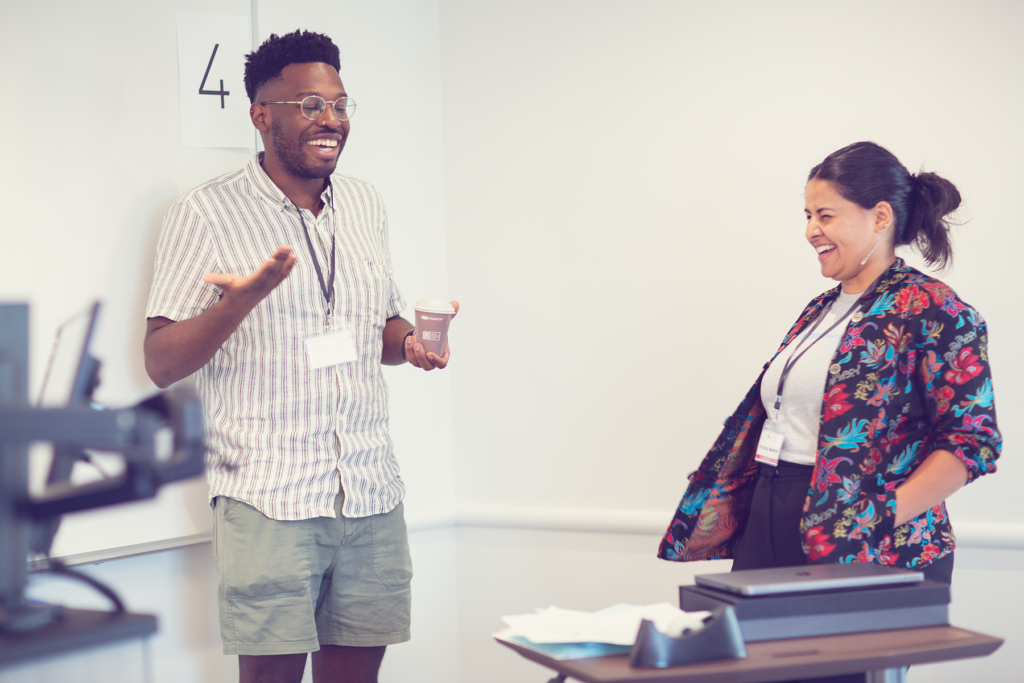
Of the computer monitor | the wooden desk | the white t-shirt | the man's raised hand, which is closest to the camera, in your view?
the computer monitor

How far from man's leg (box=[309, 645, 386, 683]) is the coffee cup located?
724 mm

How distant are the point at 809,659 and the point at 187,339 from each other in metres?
1.27

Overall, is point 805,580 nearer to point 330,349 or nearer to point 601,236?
point 330,349

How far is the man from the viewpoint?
182 centimetres

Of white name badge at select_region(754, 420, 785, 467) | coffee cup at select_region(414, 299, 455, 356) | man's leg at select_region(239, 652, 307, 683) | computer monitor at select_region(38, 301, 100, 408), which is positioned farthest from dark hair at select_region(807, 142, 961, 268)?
computer monitor at select_region(38, 301, 100, 408)

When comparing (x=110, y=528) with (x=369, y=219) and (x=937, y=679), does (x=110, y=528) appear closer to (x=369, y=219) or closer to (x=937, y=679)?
(x=369, y=219)

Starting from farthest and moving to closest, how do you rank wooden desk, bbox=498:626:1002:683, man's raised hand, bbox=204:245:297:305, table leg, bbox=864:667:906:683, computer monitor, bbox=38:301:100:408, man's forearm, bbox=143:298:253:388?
1. man's forearm, bbox=143:298:253:388
2. man's raised hand, bbox=204:245:297:305
3. table leg, bbox=864:667:906:683
4. wooden desk, bbox=498:626:1002:683
5. computer monitor, bbox=38:301:100:408

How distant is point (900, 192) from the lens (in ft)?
6.24

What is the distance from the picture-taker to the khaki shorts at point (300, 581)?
1.81 meters

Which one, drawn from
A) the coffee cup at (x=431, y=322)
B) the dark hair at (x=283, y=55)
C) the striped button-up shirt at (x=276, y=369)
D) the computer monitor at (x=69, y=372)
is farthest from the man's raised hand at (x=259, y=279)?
the computer monitor at (x=69, y=372)

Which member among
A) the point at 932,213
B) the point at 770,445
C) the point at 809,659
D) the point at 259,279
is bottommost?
the point at 809,659

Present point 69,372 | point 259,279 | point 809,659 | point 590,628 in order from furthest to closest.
Result: point 259,279 < point 590,628 < point 809,659 < point 69,372

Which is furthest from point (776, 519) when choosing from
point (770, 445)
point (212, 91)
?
point (212, 91)

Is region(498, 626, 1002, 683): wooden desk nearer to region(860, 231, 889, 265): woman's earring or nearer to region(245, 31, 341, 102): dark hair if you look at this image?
region(860, 231, 889, 265): woman's earring
